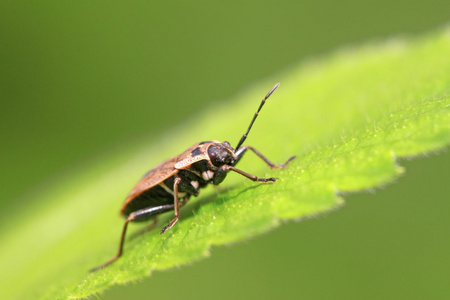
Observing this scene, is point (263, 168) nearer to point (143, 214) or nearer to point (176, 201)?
point (176, 201)

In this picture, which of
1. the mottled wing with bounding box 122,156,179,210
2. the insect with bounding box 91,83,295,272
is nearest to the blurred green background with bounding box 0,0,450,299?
the insect with bounding box 91,83,295,272

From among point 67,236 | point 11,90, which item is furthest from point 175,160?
point 11,90

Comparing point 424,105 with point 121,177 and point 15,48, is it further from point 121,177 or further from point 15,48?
point 15,48

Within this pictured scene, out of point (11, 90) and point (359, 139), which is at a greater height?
A: point (11, 90)

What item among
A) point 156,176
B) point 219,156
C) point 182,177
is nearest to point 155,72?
point 156,176

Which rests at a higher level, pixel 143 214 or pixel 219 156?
pixel 219 156

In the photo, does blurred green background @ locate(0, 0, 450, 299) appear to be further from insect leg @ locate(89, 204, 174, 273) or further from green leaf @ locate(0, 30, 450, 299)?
insect leg @ locate(89, 204, 174, 273)
